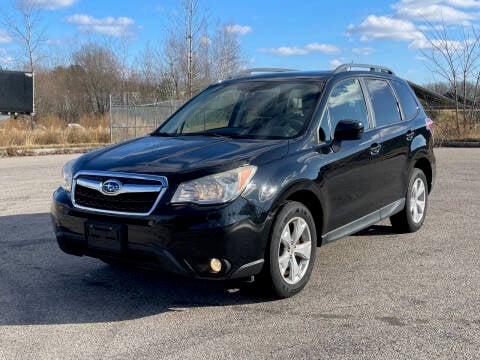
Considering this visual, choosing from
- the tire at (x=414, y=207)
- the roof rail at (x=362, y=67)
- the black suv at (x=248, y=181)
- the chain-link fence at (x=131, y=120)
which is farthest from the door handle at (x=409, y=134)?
the chain-link fence at (x=131, y=120)

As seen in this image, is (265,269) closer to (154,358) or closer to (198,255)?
(198,255)

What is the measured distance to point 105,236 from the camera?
3975 millimetres

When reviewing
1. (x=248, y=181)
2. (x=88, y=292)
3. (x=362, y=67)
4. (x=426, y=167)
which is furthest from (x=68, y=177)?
(x=426, y=167)

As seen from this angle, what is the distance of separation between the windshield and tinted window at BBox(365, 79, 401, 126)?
937mm

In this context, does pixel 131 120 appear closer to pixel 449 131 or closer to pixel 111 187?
pixel 449 131

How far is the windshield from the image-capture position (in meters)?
4.79

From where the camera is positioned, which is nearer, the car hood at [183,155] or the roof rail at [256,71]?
the car hood at [183,155]

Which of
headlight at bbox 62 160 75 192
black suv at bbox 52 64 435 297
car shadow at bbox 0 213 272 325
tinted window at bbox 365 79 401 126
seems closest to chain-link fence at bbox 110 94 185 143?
tinted window at bbox 365 79 401 126

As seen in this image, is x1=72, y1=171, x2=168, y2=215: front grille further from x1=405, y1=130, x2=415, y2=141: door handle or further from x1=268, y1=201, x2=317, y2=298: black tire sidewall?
x1=405, y1=130, x2=415, y2=141: door handle

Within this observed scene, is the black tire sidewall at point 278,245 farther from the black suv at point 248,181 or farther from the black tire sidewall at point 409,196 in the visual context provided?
the black tire sidewall at point 409,196

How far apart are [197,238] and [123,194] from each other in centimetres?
66

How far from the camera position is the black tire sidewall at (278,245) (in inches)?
159

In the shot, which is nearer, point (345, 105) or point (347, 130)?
point (347, 130)

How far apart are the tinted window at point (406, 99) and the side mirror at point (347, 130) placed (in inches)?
72.0
